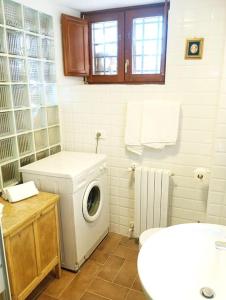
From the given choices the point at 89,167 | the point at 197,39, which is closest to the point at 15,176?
the point at 89,167

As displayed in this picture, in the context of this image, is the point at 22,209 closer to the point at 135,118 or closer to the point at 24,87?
the point at 24,87

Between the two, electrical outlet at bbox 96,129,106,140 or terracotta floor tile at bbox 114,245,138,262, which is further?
electrical outlet at bbox 96,129,106,140

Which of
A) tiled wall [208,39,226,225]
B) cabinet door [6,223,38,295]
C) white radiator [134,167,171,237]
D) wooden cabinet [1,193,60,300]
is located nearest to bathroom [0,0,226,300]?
tiled wall [208,39,226,225]

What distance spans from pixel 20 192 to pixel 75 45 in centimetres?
152

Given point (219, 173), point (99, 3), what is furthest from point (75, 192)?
point (99, 3)

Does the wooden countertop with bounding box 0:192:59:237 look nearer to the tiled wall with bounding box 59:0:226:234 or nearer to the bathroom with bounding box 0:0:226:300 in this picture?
the bathroom with bounding box 0:0:226:300

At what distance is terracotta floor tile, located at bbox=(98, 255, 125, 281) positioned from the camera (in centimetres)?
216

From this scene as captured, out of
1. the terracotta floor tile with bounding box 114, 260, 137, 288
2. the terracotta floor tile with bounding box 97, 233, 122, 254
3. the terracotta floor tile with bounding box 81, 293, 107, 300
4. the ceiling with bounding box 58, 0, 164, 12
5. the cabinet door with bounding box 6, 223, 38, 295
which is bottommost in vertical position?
the terracotta floor tile with bounding box 81, 293, 107, 300

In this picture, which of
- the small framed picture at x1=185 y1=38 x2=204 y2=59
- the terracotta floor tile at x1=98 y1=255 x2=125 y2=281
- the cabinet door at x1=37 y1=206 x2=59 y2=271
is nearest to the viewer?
the cabinet door at x1=37 y1=206 x2=59 y2=271

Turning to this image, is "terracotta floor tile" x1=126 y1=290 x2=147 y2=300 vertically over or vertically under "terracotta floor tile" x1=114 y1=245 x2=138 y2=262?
under

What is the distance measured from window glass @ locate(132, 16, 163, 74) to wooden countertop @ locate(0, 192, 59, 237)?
4.83ft

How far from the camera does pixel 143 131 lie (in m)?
2.33

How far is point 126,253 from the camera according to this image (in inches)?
96.9

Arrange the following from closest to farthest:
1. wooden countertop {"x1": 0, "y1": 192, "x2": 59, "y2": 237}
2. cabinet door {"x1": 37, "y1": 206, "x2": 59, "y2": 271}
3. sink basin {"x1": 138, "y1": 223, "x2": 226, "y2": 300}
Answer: sink basin {"x1": 138, "y1": 223, "x2": 226, "y2": 300} → wooden countertop {"x1": 0, "y1": 192, "x2": 59, "y2": 237} → cabinet door {"x1": 37, "y1": 206, "x2": 59, "y2": 271}
